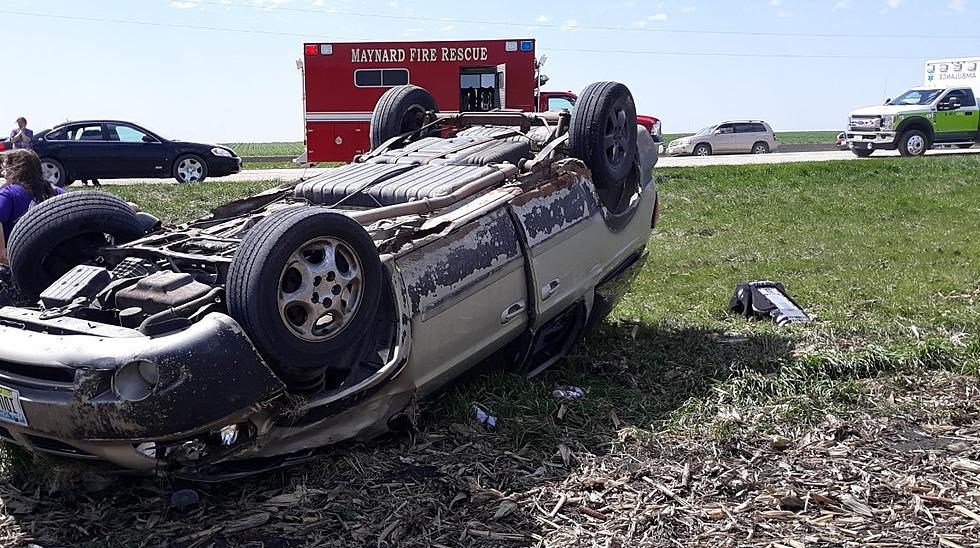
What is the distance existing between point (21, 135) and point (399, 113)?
13627 mm

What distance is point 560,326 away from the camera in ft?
18.3

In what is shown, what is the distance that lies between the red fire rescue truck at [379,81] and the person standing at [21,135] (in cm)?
522

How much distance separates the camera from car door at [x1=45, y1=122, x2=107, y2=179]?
676 inches

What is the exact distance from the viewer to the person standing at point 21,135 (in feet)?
56.7

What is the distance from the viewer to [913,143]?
2316 centimetres

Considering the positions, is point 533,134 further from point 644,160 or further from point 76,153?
point 76,153

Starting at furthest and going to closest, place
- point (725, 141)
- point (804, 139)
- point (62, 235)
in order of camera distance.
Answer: point (804, 139) → point (725, 141) → point (62, 235)

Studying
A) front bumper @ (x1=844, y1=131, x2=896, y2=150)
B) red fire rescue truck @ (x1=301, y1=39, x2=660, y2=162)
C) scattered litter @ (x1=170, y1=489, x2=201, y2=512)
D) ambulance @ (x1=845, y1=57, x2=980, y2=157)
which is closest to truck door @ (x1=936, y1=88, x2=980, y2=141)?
ambulance @ (x1=845, y1=57, x2=980, y2=157)

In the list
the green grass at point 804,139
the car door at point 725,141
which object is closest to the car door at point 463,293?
the car door at point 725,141

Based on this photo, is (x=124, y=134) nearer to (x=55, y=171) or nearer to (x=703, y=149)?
(x=55, y=171)

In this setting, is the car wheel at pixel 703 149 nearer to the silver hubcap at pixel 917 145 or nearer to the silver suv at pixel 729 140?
the silver suv at pixel 729 140

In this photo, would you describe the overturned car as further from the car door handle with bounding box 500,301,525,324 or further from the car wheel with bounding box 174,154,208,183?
the car wheel with bounding box 174,154,208,183

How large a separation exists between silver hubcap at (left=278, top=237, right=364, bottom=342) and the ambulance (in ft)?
71.1

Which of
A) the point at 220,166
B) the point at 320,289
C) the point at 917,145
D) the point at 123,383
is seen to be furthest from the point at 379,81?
the point at 123,383
